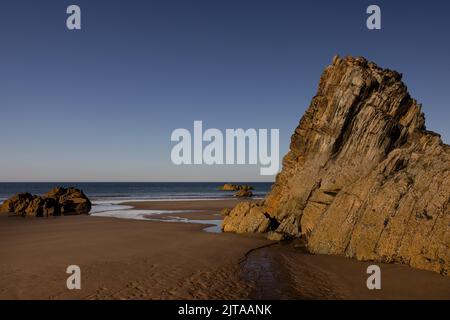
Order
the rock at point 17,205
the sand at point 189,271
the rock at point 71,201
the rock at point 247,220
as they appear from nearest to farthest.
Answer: the sand at point 189,271
the rock at point 247,220
the rock at point 17,205
the rock at point 71,201

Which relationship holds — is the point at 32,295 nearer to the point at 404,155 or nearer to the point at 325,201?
the point at 325,201

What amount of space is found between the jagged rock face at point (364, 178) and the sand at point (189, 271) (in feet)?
5.12

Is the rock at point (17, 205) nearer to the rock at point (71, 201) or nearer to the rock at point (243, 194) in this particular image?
the rock at point (71, 201)

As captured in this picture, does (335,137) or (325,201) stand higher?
(335,137)

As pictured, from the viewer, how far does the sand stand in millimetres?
13062

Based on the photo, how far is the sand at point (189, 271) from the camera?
13.1 metres

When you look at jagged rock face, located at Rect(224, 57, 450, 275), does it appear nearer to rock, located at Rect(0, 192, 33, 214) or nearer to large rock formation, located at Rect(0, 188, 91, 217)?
large rock formation, located at Rect(0, 188, 91, 217)

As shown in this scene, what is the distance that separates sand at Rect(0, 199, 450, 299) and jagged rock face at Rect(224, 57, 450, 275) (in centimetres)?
156

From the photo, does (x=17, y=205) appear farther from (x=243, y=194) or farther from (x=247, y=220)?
(x=243, y=194)

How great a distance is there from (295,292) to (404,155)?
12033 mm

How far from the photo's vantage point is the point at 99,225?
105 ft

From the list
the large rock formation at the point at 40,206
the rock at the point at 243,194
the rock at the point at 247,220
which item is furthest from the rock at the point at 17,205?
the rock at the point at 243,194
